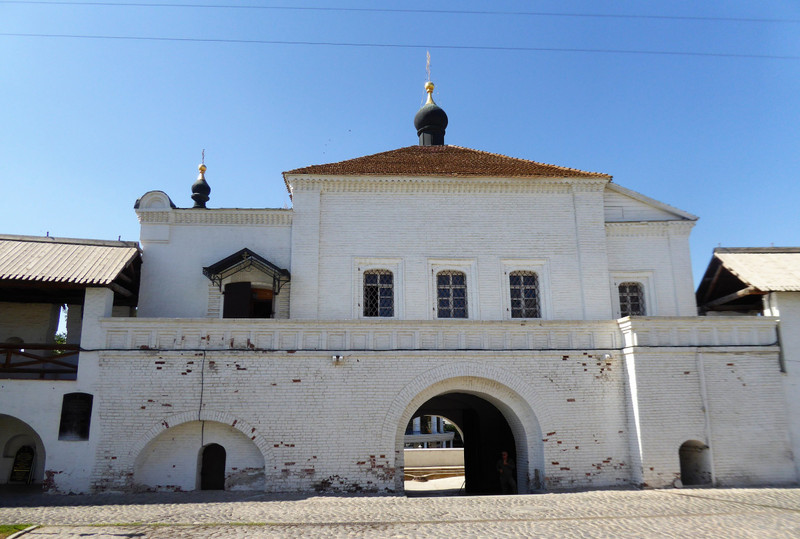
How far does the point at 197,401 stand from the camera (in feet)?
42.4

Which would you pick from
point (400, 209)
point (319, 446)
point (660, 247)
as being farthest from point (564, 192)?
point (319, 446)

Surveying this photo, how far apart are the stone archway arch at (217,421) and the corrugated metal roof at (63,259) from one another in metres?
3.41

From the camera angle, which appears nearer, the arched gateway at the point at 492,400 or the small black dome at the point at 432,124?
the arched gateway at the point at 492,400

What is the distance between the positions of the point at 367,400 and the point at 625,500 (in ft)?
18.3

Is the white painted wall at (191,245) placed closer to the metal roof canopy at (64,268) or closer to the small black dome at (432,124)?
the metal roof canopy at (64,268)

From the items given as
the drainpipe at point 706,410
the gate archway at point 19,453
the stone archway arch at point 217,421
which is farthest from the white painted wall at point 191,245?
the drainpipe at point 706,410

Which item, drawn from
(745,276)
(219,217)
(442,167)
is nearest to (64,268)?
(219,217)

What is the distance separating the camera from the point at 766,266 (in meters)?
15.6

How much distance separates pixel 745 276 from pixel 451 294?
740 cm

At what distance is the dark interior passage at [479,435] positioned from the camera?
54.1 feet

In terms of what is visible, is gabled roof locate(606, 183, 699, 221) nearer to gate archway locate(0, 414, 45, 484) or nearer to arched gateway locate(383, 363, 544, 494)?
arched gateway locate(383, 363, 544, 494)

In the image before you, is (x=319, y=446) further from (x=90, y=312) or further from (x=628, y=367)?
(x=628, y=367)

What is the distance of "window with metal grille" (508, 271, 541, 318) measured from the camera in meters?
15.7

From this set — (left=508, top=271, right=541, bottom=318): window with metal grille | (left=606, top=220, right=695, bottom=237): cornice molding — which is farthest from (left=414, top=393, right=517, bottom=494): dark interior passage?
(left=606, top=220, right=695, bottom=237): cornice molding
